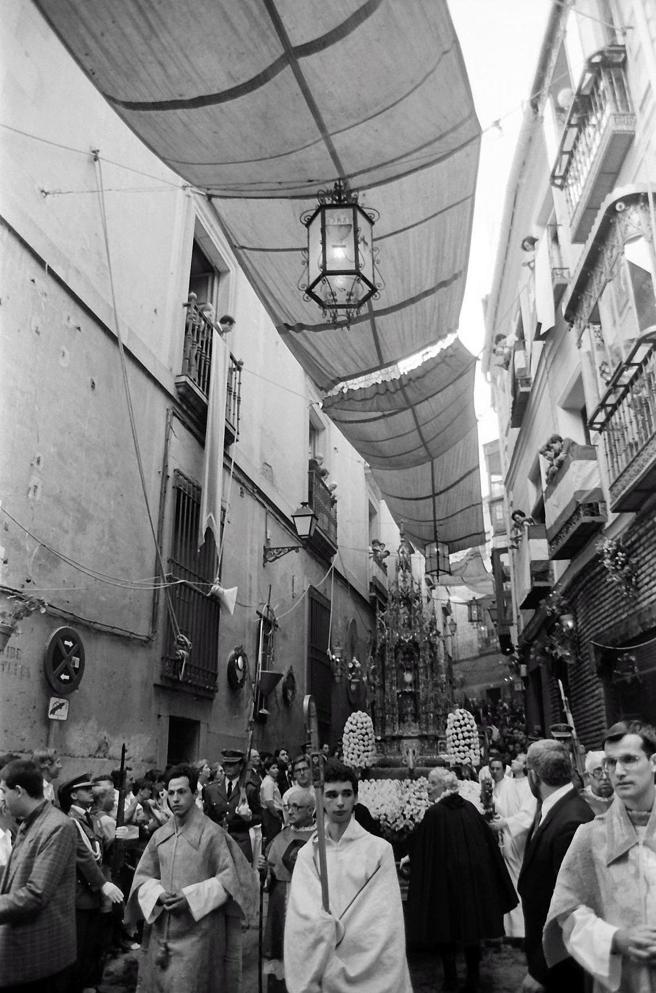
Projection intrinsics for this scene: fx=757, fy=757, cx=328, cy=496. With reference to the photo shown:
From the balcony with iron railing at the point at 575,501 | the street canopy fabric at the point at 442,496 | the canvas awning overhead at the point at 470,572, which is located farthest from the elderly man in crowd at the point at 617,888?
the canvas awning overhead at the point at 470,572

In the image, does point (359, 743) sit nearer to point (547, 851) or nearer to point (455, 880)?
point (455, 880)

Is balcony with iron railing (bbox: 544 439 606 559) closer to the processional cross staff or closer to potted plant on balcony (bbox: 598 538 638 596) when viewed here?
potted plant on balcony (bbox: 598 538 638 596)

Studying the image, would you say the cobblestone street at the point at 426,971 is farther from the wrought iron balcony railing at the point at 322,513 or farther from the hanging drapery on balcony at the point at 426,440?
the wrought iron balcony railing at the point at 322,513

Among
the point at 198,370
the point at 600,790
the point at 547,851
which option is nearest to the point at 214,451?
the point at 198,370

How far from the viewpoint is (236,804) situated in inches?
312

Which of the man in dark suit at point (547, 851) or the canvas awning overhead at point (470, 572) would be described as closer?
the man in dark suit at point (547, 851)

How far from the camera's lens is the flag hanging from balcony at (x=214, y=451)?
1036 centimetres

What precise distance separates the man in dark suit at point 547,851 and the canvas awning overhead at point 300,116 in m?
4.37

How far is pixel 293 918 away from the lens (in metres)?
3.04

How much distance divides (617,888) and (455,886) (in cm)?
326

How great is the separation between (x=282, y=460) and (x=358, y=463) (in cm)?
725

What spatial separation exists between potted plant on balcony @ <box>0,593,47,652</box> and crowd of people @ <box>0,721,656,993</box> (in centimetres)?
128

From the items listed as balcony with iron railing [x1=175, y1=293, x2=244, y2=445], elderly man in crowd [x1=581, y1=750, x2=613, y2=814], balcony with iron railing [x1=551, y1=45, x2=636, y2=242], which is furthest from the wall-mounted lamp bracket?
elderly man in crowd [x1=581, y1=750, x2=613, y2=814]

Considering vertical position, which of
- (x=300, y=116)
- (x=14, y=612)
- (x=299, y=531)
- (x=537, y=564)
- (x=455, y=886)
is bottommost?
(x=455, y=886)
